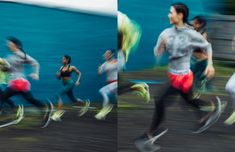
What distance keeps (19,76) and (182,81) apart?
1.42 meters

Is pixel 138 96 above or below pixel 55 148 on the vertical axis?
above

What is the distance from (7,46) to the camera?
169 inches

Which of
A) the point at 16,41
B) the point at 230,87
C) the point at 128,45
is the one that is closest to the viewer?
the point at 230,87

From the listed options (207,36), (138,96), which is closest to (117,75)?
(138,96)

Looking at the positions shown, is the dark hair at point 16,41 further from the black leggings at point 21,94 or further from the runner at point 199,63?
the runner at point 199,63

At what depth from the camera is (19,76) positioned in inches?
171

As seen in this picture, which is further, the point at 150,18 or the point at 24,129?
the point at 24,129

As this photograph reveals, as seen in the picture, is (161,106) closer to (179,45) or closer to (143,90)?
(143,90)

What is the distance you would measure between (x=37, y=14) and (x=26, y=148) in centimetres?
117

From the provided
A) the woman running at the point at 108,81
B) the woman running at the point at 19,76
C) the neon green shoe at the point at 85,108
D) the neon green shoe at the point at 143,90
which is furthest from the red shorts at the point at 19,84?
the neon green shoe at the point at 143,90

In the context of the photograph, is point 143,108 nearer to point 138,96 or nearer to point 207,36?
point 138,96

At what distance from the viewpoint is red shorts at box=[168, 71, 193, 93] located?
3959mm

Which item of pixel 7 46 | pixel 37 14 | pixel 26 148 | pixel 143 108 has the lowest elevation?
pixel 26 148

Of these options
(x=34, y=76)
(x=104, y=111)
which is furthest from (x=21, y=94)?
(x=104, y=111)
